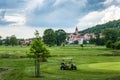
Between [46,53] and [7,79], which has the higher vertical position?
[46,53]

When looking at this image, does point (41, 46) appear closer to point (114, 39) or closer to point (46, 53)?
point (46, 53)

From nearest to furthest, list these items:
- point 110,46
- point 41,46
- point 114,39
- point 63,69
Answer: point 41,46 → point 63,69 → point 110,46 → point 114,39

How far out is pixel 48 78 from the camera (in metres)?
42.9

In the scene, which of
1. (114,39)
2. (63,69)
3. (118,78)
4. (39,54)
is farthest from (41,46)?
(114,39)

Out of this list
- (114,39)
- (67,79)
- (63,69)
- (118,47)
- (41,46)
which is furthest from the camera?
(114,39)

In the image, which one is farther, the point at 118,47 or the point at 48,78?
the point at 118,47

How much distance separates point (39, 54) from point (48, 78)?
864cm

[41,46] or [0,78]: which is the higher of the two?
[41,46]

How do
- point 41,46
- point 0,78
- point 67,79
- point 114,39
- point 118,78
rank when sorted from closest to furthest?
1. point 118,78
2. point 67,79
3. point 0,78
4. point 41,46
5. point 114,39

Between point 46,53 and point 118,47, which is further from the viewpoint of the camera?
point 118,47

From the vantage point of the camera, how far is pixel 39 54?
50938 mm

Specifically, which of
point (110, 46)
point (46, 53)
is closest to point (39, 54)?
point (46, 53)

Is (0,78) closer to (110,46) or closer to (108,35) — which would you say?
(110,46)

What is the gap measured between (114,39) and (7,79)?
156m
